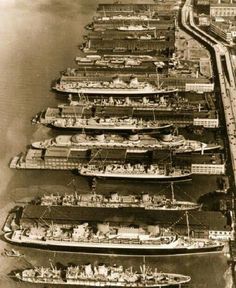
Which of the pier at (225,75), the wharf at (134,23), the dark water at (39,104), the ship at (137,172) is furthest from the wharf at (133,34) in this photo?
the ship at (137,172)

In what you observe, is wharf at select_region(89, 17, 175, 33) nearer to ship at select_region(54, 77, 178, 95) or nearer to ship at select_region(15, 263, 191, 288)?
ship at select_region(54, 77, 178, 95)

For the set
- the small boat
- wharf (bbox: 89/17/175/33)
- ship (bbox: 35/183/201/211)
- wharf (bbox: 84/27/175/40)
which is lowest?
the small boat

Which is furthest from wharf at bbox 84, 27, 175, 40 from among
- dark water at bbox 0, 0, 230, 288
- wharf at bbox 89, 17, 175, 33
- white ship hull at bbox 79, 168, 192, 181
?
white ship hull at bbox 79, 168, 192, 181

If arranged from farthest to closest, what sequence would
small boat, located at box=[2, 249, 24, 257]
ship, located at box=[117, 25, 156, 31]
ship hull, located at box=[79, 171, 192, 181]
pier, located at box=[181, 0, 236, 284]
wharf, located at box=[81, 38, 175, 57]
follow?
ship, located at box=[117, 25, 156, 31]
wharf, located at box=[81, 38, 175, 57]
pier, located at box=[181, 0, 236, 284]
ship hull, located at box=[79, 171, 192, 181]
small boat, located at box=[2, 249, 24, 257]

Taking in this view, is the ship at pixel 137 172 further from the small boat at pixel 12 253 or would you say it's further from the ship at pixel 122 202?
the small boat at pixel 12 253

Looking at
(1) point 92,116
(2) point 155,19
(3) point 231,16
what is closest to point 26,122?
(1) point 92,116

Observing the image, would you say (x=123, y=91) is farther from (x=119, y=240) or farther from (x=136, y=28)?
(x=119, y=240)
